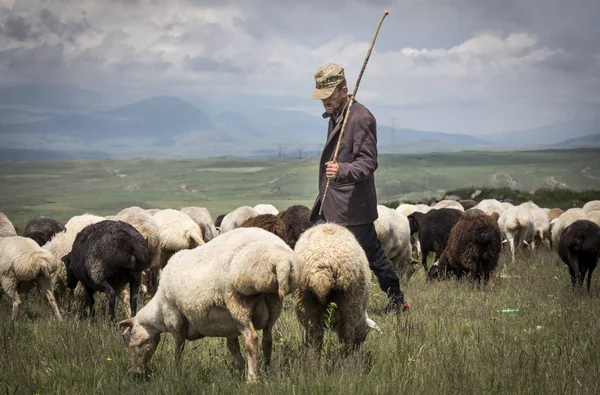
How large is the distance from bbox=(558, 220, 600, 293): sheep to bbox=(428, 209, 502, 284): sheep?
113cm

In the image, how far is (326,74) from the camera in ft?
23.8

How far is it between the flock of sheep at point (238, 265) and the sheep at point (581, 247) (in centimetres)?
2

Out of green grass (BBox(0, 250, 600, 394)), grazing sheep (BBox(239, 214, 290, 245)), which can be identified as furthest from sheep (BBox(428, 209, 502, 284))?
grazing sheep (BBox(239, 214, 290, 245))

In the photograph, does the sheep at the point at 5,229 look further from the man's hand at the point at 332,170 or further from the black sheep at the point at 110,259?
the man's hand at the point at 332,170

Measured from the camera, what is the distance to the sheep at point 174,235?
12.1 m

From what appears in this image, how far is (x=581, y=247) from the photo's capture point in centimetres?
1120

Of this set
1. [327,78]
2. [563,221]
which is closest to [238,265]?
[327,78]

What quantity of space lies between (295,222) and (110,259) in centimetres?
425

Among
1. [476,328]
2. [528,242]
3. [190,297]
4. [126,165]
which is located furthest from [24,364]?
[126,165]

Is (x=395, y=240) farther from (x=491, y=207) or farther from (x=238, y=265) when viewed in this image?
(x=491, y=207)

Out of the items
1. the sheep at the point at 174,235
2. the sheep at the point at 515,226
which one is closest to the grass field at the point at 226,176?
the sheep at the point at 515,226

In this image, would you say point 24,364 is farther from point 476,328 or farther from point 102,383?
point 476,328

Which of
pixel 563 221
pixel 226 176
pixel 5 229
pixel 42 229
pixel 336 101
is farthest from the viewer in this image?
pixel 226 176

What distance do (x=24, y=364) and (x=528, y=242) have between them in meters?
15.9
